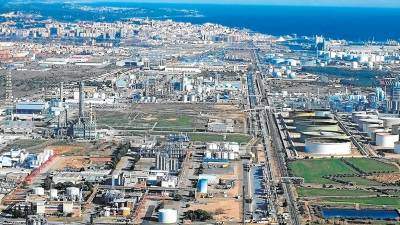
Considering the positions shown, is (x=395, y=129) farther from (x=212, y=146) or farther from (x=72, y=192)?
(x=72, y=192)

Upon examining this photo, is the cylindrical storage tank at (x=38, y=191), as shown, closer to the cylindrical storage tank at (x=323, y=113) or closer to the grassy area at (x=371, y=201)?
the grassy area at (x=371, y=201)

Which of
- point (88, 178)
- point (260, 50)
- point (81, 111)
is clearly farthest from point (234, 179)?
point (260, 50)

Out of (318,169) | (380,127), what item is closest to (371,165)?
(318,169)

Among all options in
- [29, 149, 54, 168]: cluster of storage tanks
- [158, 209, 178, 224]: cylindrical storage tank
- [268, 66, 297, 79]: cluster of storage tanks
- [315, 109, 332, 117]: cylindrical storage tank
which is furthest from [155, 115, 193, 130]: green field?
[268, 66, 297, 79]: cluster of storage tanks

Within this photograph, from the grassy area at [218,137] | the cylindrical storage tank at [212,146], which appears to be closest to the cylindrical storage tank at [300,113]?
the grassy area at [218,137]

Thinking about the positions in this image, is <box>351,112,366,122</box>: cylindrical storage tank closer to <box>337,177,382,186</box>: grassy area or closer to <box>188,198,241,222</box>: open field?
<box>337,177,382,186</box>: grassy area

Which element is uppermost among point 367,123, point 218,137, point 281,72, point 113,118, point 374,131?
point 281,72

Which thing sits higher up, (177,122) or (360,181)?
(177,122)

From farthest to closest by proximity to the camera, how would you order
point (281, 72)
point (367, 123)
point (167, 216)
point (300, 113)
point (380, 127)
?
point (281, 72)
point (300, 113)
point (367, 123)
point (380, 127)
point (167, 216)
